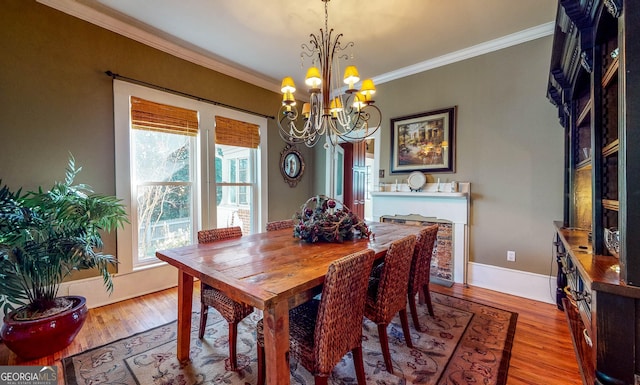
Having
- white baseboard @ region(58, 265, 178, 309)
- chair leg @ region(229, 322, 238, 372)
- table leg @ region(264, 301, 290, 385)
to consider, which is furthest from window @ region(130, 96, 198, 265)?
table leg @ region(264, 301, 290, 385)

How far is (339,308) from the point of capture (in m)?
1.31

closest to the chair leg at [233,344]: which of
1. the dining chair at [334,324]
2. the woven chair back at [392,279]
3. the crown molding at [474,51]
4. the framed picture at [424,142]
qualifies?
the dining chair at [334,324]

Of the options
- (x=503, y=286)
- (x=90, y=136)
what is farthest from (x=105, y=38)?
(x=503, y=286)

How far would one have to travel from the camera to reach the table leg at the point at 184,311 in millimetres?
1772

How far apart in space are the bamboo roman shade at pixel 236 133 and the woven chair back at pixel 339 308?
113 inches

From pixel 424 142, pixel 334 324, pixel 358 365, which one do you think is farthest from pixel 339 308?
pixel 424 142

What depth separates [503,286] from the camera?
304cm

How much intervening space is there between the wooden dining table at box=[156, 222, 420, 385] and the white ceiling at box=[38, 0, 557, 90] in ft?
6.72

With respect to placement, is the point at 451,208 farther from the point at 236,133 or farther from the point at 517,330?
the point at 236,133

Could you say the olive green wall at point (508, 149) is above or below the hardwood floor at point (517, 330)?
above

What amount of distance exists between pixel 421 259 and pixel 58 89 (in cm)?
350

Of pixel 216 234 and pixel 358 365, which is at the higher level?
pixel 216 234

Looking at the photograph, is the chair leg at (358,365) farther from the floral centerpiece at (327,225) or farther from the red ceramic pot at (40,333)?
the red ceramic pot at (40,333)

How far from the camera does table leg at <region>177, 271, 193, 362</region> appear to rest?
1772 mm
